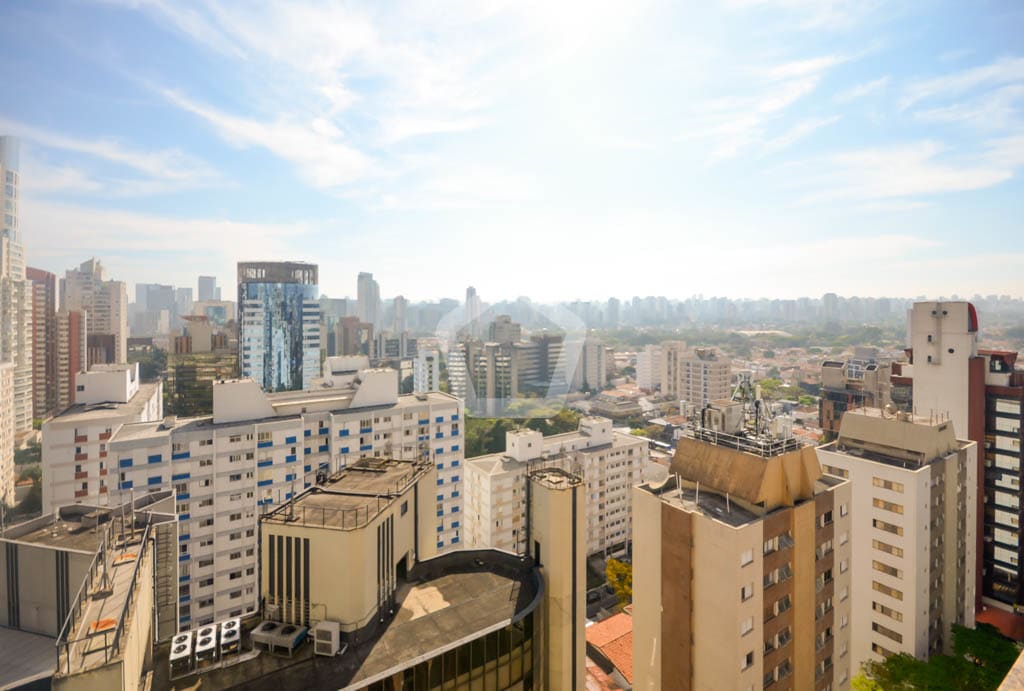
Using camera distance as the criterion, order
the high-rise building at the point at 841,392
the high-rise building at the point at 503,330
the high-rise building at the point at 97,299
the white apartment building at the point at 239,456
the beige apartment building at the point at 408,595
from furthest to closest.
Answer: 1. the high-rise building at the point at 97,299
2. the high-rise building at the point at 503,330
3. the high-rise building at the point at 841,392
4. the white apartment building at the point at 239,456
5. the beige apartment building at the point at 408,595

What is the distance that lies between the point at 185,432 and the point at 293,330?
4564cm

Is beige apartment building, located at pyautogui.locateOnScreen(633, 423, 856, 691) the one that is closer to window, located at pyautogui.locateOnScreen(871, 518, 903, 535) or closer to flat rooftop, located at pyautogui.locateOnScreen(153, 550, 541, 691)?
flat rooftop, located at pyautogui.locateOnScreen(153, 550, 541, 691)

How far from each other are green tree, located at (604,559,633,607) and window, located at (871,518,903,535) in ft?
42.0

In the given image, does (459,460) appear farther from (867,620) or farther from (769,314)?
(769,314)

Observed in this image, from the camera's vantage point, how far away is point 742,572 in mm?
11891

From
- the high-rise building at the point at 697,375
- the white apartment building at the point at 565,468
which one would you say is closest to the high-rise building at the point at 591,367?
the high-rise building at the point at 697,375

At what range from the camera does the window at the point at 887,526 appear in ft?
59.2

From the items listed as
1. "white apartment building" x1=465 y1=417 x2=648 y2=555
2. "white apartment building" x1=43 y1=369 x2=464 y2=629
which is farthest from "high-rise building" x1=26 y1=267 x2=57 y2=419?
"white apartment building" x1=465 y1=417 x2=648 y2=555

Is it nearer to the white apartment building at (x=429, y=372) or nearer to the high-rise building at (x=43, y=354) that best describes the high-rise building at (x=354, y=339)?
the white apartment building at (x=429, y=372)

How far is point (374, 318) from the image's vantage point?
112m

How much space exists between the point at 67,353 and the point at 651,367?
81079 mm

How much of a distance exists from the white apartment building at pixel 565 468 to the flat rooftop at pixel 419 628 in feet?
57.1

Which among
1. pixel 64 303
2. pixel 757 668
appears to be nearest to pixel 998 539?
pixel 757 668

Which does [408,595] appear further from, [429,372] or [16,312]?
[429,372]
